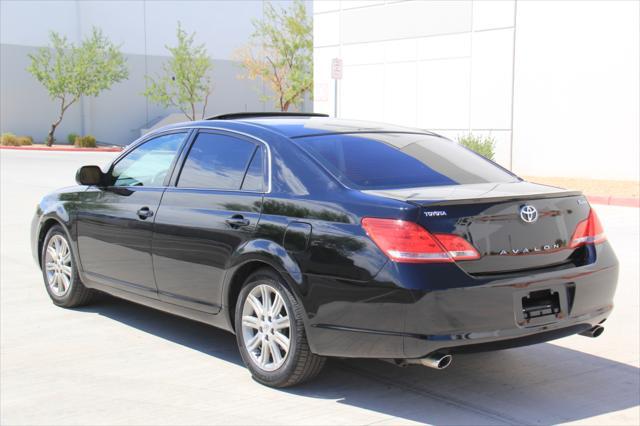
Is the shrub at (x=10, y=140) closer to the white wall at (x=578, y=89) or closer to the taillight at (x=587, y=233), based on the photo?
the white wall at (x=578, y=89)

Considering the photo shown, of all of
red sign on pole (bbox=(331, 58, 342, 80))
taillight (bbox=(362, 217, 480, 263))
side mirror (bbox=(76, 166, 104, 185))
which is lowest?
taillight (bbox=(362, 217, 480, 263))

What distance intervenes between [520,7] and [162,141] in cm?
1746

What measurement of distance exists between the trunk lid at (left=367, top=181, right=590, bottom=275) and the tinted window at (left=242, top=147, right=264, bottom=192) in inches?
36.3

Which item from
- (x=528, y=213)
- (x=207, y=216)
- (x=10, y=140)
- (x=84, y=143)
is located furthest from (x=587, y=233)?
(x=10, y=140)

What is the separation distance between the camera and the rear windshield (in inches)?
199

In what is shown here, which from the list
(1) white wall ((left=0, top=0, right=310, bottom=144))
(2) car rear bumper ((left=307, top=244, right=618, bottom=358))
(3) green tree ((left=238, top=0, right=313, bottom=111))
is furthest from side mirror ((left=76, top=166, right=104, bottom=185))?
(1) white wall ((left=0, top=0, right=310, bottom=144))

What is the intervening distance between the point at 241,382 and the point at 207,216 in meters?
1.08

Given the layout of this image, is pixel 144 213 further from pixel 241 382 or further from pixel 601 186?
pixel 601 186

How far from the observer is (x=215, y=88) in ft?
171

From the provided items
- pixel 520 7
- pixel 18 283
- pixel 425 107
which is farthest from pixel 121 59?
pixel 18 283

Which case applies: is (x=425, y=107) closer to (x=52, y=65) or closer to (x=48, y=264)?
(x=48, y=264)

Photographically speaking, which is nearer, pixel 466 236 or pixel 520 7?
pixel 466 236

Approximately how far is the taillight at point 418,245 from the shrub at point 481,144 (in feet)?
52.6

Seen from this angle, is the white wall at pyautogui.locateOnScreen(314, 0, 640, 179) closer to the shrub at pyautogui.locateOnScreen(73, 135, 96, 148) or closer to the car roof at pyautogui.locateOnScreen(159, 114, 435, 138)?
the car roof at pyautogui.locateOnScreen(159, 114, 435, 138)
